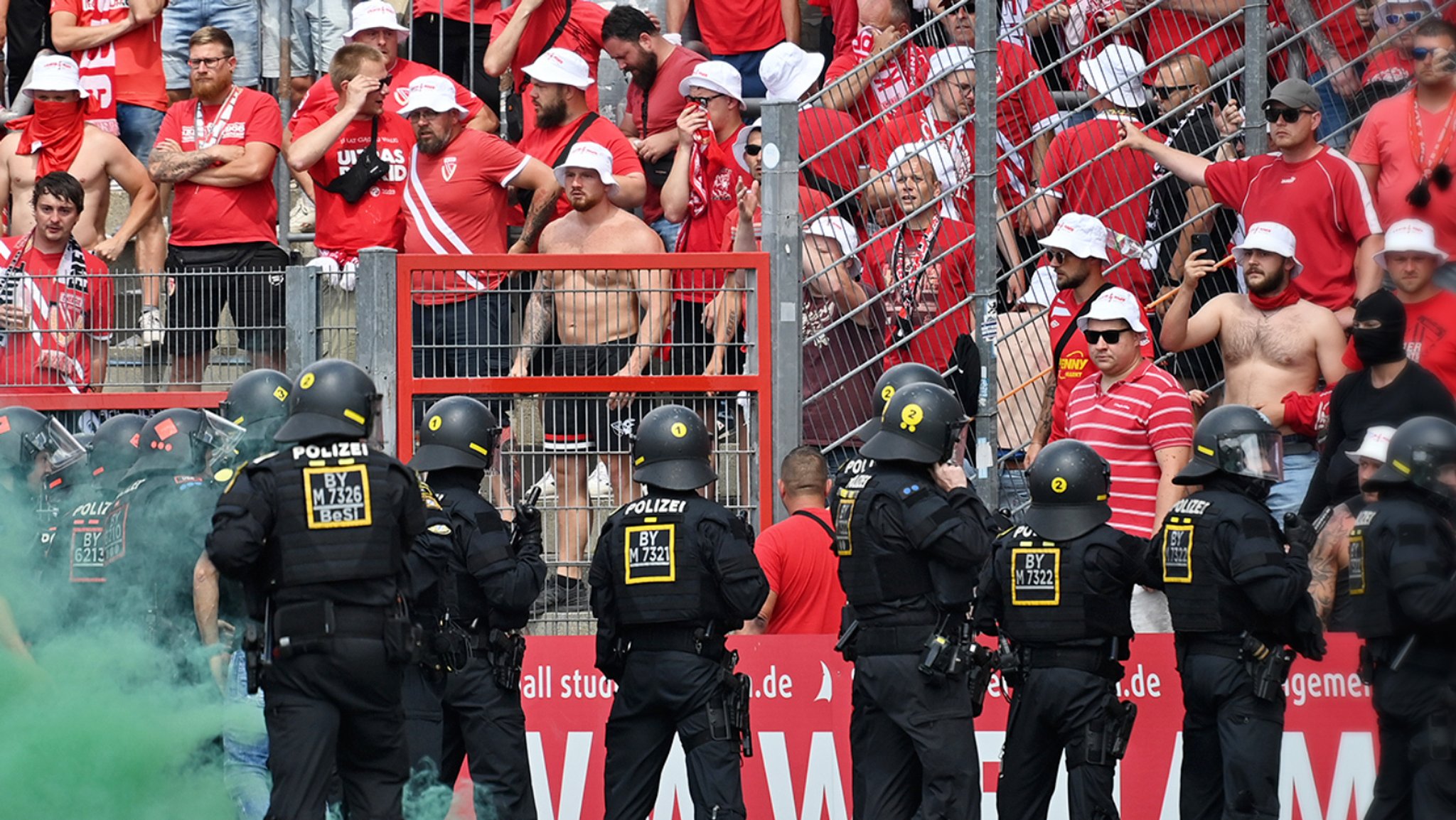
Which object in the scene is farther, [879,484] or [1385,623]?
[879,484]

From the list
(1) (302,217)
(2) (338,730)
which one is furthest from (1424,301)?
(1) (302,217)

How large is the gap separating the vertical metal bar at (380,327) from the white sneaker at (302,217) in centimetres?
368

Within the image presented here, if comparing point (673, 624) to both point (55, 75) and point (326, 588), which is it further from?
point (55, 75)

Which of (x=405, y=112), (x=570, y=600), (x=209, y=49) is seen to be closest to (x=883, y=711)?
(x=570, y=600)

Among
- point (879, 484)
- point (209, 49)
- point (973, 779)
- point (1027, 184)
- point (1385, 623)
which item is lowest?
point (973, 779)

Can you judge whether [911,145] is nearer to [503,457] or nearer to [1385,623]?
[503,457]

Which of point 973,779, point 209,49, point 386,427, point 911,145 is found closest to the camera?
point 973,779

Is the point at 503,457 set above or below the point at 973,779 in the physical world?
above

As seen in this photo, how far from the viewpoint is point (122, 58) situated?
1275 cm

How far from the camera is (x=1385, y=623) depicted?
25.5 ft

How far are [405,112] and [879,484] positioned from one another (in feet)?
12.6

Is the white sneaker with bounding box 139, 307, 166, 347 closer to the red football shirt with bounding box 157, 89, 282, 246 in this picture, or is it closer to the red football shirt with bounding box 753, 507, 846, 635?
the red football shirt with bounding box 157, 89, 282, 246

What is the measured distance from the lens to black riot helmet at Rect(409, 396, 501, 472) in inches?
353

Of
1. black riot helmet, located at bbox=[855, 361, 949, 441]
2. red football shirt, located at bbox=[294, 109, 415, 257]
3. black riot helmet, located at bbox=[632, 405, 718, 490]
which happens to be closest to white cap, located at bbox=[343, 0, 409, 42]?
red football shirt, located at bbox=[294, 109, 415, 257]
